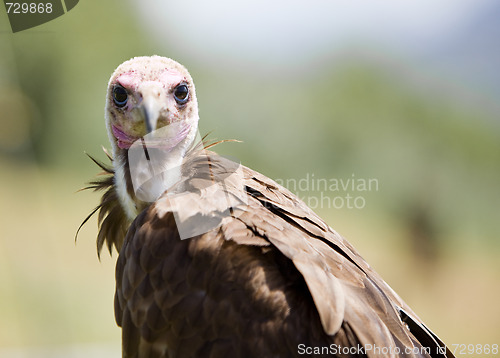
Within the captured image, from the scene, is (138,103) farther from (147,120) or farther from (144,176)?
(144,176)

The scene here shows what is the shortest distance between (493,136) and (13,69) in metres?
8.51

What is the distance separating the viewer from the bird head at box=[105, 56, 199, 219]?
7.15ft

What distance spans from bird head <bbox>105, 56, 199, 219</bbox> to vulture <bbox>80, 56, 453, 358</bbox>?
12 millimetres

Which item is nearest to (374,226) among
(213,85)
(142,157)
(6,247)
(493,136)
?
(493,136)

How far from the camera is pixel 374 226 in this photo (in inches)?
348

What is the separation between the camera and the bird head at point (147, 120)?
2.18 m

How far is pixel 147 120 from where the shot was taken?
2102 millimetres

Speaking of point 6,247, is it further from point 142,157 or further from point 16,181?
point 142,157

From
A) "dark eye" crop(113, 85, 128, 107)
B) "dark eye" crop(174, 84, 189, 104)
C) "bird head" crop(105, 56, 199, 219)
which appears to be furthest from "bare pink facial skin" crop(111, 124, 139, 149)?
"dark eye" crop(174, 84, 189, 104)

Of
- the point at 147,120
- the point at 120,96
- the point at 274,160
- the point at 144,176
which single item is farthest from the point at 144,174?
the point at 274,160

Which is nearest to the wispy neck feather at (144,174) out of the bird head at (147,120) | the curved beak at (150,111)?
the bird head at (147,120)

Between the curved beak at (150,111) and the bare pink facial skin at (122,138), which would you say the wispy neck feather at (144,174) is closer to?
the bare pink facial skin at (122,138)

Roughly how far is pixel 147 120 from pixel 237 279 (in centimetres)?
83

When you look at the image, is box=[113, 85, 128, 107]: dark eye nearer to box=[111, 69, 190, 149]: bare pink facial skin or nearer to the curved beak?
box=[111, 69, 190, 149]: bare pink facial skin
